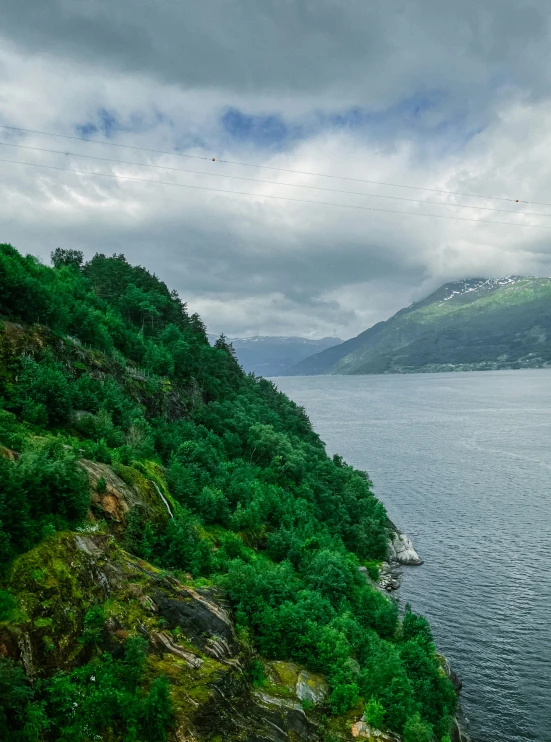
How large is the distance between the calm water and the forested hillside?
686cm

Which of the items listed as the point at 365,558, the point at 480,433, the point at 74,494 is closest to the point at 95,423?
the point at 74,494

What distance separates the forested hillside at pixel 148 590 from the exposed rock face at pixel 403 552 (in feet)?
47.2

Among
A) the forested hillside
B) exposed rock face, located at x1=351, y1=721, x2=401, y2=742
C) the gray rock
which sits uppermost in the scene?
the forested hillside

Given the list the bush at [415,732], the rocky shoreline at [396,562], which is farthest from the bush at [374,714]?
the rocky shoreline at [396,562]

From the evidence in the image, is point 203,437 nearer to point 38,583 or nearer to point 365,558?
point 365,558

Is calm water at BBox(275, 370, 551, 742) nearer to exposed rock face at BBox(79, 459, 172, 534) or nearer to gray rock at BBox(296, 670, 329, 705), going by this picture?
gray rock at BBox(296, 670, 329, 705)

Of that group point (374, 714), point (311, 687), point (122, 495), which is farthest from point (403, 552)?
point (122, 495)

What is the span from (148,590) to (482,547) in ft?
178

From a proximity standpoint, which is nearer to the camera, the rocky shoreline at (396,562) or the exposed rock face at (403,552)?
the rocky shoreline at (396,562)

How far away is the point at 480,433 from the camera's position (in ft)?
436

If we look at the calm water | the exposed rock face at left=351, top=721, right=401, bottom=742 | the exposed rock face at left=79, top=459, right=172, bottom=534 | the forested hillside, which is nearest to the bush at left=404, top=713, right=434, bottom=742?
the forested hillside

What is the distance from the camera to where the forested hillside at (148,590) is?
16.3m

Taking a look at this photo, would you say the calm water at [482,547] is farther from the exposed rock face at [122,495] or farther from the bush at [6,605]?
the bush at [6,605]

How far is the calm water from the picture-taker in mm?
37312
